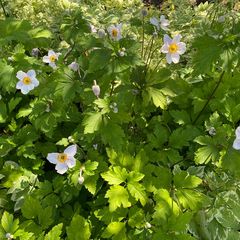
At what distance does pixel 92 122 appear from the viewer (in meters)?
1.93

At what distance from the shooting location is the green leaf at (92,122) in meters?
1.90

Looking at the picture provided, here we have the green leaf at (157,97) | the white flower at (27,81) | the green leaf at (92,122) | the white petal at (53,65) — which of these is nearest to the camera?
the green leaf at (92,122)

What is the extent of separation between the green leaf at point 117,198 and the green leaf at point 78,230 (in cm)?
21

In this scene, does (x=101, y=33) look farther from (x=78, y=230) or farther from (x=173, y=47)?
(x=78, y=230)

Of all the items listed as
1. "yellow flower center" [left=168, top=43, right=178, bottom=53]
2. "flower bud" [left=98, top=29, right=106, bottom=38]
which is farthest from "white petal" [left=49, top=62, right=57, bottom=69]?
"yellow flower center" [left=168, top=43, right=178, bottom=53]

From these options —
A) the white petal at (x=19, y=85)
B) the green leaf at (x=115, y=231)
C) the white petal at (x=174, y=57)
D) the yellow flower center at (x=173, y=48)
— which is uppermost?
the yellow flower center at (x=173, y=48)

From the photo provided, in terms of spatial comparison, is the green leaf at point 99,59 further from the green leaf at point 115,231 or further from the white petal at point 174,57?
the green leaf at point 115,231

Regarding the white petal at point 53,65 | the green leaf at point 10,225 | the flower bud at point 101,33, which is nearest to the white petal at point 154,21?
the flower bud at point 101,33

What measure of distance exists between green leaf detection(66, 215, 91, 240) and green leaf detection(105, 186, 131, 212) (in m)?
0.21

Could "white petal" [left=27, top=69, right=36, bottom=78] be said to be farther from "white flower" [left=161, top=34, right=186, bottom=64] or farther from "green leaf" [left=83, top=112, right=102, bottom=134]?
"white flower" [left=161, top=34, right=186, bottom=64]

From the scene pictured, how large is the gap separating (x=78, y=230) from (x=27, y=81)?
947 mm

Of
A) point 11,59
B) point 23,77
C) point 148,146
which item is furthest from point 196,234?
point 11,59

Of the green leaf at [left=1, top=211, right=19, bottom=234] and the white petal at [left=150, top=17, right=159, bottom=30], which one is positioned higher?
the white petal at [left=150, top=17, right=159, bottom=30]

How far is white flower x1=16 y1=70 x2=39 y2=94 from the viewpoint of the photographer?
85.6 inches
